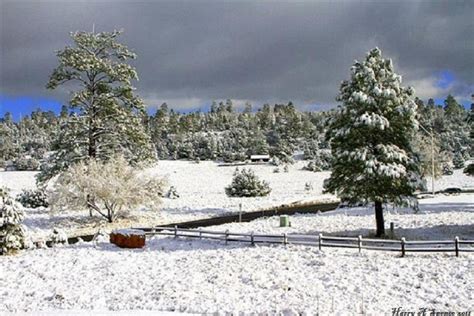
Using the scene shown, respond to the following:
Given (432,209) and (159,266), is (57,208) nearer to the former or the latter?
(159,266)

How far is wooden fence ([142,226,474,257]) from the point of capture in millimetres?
21219

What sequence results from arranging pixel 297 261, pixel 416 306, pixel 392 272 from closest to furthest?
pixel 416 306 → pixel 392 272 → pixel 297 261

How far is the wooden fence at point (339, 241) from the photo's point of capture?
2122 cm

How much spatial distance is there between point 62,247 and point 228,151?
89.5 metres

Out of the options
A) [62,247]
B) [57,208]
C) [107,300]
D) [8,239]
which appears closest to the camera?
[107,300]

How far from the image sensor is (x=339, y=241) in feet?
79.1

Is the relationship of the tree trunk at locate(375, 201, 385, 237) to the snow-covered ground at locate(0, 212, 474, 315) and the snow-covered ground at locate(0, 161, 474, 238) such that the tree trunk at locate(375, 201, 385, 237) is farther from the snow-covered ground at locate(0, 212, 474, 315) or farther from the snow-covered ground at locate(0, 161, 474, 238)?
the snow-covered ground at locate(0, 212, 474, 315)

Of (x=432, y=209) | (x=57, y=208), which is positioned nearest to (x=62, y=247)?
(x=57, y=208)

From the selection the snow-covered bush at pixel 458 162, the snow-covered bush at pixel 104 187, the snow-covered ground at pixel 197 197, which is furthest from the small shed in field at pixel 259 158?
the snow-covered bush at pixel 104 187

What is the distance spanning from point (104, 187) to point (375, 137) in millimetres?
19487

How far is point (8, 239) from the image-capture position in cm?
2436

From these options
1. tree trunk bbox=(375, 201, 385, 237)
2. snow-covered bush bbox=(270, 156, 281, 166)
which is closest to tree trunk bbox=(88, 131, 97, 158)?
tree trunk bbox=(375, 201, 385, 237)

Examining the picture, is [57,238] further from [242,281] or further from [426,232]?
[426,232]

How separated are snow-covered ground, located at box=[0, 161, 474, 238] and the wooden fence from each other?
237 inches
